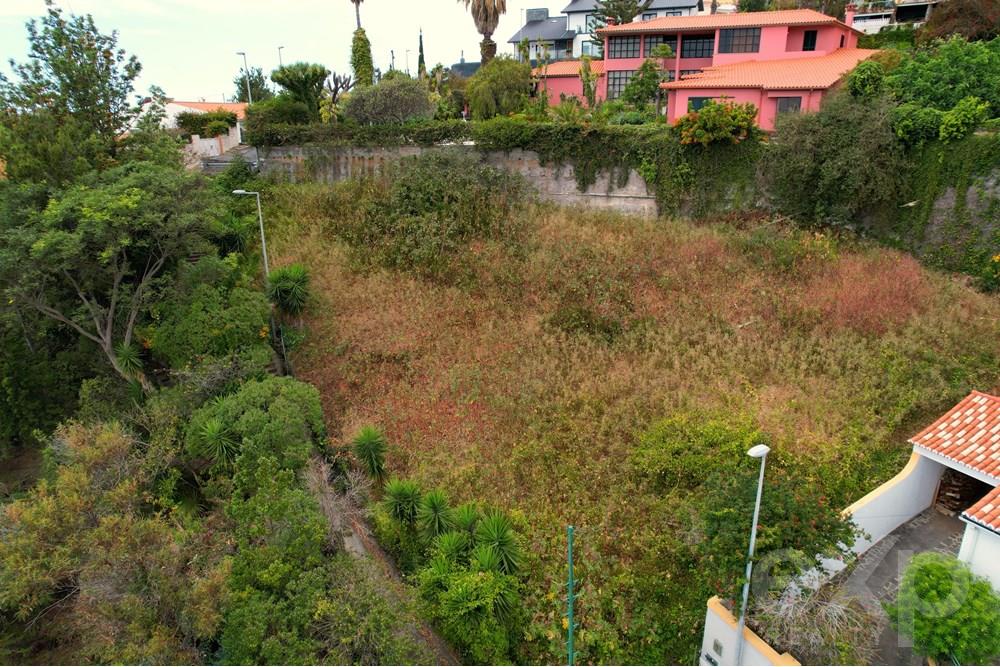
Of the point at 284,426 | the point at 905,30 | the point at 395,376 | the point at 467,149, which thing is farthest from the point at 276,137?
the point at 905,30

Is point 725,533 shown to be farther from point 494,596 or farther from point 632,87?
point 632,87

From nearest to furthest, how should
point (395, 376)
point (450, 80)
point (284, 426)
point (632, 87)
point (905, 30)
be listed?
point (284, 426)
point (395, 376)
point (632, 87)
point (905, 30)
point (450, 80)

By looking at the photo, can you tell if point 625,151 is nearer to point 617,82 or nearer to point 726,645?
point 617,82

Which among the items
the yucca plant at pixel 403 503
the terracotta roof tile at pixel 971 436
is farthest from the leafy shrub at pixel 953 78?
the yucca plant at pixel 403 503

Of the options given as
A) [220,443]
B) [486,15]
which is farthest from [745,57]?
[220,443]

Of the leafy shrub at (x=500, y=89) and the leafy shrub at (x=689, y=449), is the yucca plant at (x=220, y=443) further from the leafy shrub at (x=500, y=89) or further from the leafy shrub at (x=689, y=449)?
the leafy shrub at (x=500, y=89)

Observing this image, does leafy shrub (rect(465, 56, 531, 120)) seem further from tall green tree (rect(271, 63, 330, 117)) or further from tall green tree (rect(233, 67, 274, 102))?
tall green tree (rect(233, 67, 274, 102))
